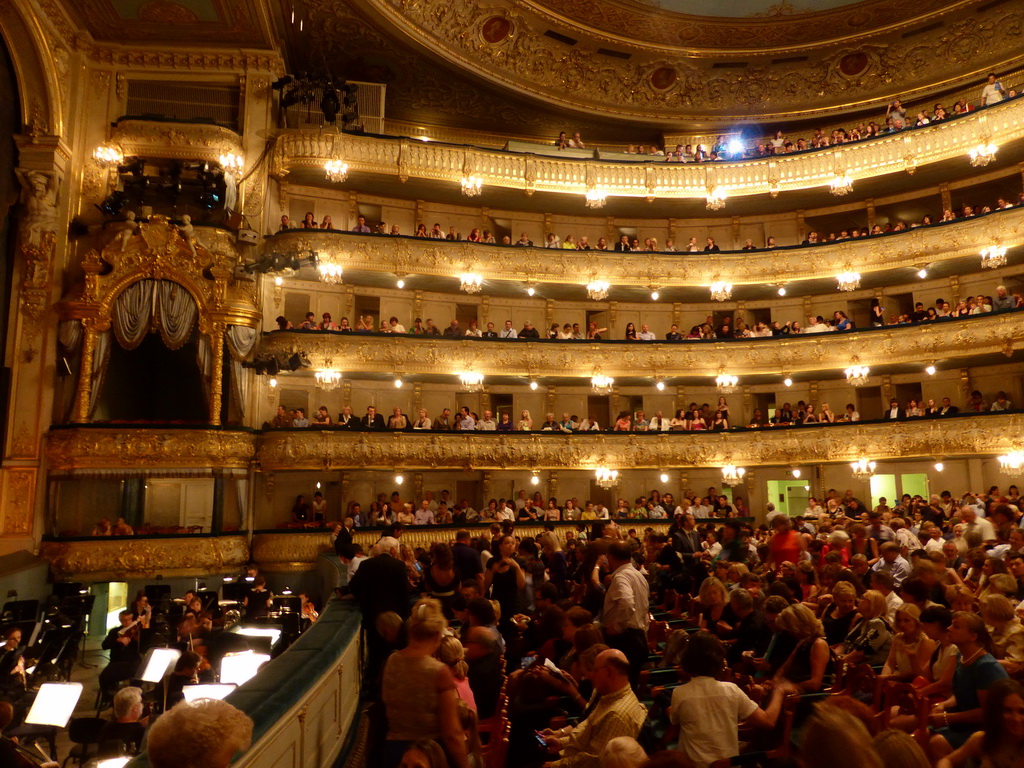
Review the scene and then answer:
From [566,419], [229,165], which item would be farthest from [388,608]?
[566,419]

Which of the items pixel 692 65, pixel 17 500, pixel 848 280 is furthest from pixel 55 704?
pixel 692 65

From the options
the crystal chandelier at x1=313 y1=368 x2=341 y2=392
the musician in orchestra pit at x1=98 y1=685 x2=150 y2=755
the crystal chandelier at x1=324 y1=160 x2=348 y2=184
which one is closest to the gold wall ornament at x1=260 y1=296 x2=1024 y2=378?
the crystal chandelier at x1=313 y1=368 x2=341 y2=392

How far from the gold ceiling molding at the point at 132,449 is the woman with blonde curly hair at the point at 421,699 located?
14840mm

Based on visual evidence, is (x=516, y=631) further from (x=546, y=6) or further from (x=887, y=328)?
(x=546, y=6)

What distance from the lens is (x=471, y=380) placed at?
22.0m

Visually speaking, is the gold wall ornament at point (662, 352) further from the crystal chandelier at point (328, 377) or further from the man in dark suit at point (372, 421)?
the man in dark suit at point (372, 421)

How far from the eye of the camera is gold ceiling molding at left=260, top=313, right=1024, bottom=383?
2069cm

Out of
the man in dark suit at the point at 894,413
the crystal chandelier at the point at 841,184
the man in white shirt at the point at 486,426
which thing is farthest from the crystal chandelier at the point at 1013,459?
the man in white shirt at the point at 486,426

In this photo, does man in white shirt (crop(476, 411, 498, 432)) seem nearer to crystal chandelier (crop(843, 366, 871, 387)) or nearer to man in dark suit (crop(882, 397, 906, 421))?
crystal chandelier (crop(843, 366, 871, 387))

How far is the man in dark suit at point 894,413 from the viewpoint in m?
21.8

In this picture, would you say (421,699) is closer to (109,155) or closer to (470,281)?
(109,155)

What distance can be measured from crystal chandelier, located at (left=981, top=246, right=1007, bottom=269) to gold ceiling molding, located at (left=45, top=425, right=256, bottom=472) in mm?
22114

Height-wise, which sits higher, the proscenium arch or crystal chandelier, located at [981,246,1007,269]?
the proscenium arch

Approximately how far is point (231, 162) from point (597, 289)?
1184 cm
